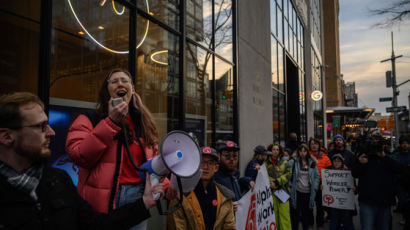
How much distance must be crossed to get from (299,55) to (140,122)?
15.7 metres

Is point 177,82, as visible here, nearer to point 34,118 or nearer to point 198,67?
point 198,67

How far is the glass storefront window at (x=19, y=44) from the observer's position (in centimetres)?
313

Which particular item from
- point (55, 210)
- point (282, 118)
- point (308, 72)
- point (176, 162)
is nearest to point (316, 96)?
point (308, 72)

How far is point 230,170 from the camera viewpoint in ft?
11.9

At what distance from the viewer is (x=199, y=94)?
612cm

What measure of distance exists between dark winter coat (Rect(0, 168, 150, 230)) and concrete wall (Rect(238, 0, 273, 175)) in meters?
6.02

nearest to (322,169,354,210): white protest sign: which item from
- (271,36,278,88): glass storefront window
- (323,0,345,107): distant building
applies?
(271,36,278,88): glass storefront window

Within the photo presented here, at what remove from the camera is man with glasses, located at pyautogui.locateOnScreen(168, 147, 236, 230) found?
2.57 metres

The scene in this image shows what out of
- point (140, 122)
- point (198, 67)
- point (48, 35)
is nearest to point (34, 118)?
point (140, 122)

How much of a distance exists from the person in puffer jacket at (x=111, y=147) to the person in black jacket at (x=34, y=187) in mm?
185

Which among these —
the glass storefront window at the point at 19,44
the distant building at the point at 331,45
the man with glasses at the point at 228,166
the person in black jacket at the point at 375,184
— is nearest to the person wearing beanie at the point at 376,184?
the person in black jacket at the point at 375,184

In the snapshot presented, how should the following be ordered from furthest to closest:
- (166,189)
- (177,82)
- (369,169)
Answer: (177,82), (369,169), (166,189)

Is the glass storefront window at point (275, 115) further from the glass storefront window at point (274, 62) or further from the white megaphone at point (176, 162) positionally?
the white megaphone at point (176, 162)

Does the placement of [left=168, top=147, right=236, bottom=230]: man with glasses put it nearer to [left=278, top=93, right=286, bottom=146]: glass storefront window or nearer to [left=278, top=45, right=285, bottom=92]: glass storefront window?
[left=278, top=93, right=286, bottom=146]: glass storefront window
